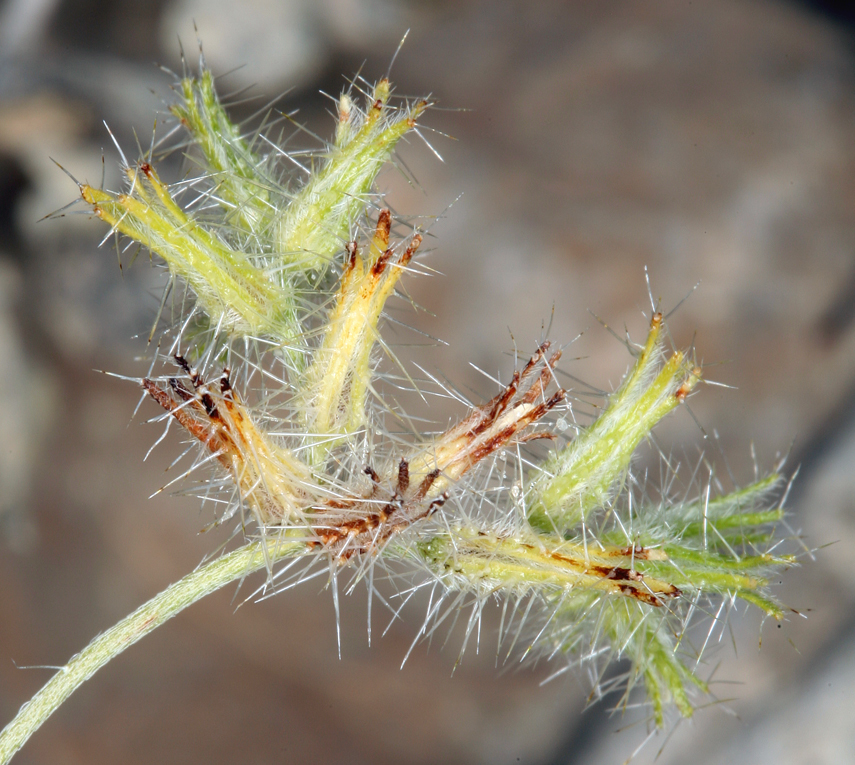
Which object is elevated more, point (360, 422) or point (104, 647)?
point (360, 422)

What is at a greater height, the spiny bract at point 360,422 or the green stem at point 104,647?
the spiny bract at point 360,422

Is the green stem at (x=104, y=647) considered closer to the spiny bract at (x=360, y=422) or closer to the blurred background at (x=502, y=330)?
the spiny bract at (x=360, y=422)

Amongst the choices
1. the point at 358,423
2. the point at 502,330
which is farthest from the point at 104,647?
the point at 502,330

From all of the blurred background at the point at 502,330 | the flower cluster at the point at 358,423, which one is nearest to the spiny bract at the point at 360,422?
the flower cluster at the point at 358,423

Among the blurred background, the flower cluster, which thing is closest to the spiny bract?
the flower cluster

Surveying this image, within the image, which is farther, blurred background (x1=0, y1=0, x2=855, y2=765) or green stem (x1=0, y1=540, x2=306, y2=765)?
blurred background (x1=0, y1=0, x2=855, y2=765)

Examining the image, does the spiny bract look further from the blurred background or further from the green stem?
the blurred background

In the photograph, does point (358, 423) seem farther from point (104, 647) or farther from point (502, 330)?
point (502, 330)

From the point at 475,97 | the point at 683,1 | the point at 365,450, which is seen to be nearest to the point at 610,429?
the point at 365,450
